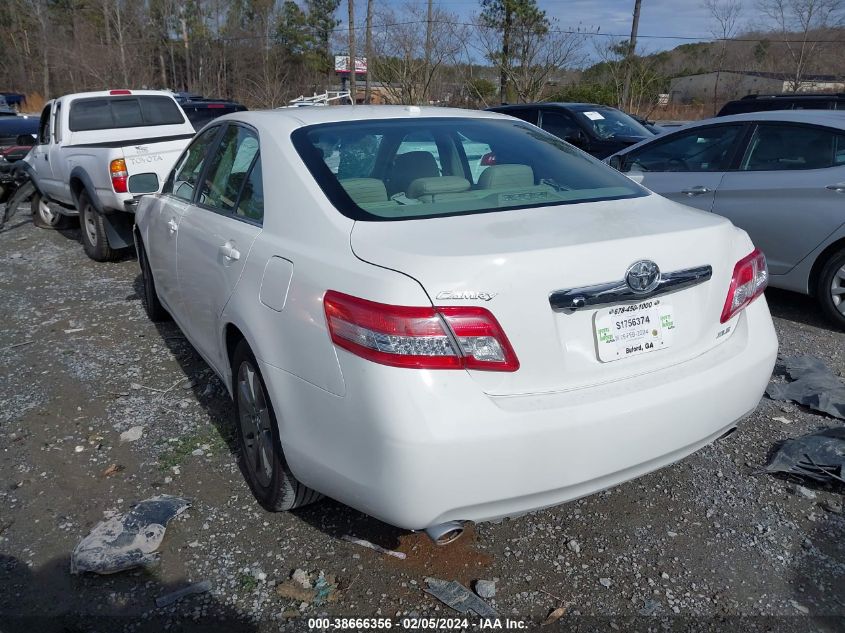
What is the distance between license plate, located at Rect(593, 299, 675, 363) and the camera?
7.34 ft

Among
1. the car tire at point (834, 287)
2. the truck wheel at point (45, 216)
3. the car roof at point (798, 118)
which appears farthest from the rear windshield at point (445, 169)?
the truck wheel at point (45, 216)

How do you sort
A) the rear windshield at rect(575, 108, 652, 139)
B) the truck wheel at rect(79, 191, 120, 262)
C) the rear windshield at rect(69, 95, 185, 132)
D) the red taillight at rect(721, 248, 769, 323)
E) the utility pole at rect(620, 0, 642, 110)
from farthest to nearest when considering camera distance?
the utility pole at rect(620, 0, 642, 110) → the rear windshield at rect(575, 108, 652, 139) → the rear windshield at rect(69, 95, 185, 132) → the truck wheel at rect(79, 191, 120, 262) → the red taillight at rect(721, 248, 769, 323)

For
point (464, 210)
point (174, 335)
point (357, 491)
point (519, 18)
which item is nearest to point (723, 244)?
point (464, 210)

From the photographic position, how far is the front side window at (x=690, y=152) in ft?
19.1

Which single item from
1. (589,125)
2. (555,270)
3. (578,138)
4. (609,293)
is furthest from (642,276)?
(589,125)

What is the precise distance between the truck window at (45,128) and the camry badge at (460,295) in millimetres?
8957

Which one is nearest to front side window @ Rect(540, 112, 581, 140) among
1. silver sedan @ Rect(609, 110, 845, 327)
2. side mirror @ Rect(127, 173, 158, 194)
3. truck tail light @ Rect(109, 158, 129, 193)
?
silver sedan @ Rect(609, 110, 845, 327)

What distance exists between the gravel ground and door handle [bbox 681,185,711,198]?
7.92 feet

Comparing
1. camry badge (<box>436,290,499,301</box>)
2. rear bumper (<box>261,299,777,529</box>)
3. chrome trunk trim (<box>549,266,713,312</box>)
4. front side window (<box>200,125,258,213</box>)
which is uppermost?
front side window (<box>200,125,258,213</box>)

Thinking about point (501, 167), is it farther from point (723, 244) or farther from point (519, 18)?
point (519, 18)

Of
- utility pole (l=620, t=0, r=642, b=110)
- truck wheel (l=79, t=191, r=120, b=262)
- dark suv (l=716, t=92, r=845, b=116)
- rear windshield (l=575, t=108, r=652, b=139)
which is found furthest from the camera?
utility pole (l=620, t=0, r=642, b=110)

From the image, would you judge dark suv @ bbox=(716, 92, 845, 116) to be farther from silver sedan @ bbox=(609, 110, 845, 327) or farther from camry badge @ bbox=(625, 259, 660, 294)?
camry badge @ bbox=(625, 259, 660, 294)

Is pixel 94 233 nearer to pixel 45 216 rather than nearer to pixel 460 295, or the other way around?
pixel 45 216

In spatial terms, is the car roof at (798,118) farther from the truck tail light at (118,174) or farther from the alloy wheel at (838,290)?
the truck tail light at (118,174)
